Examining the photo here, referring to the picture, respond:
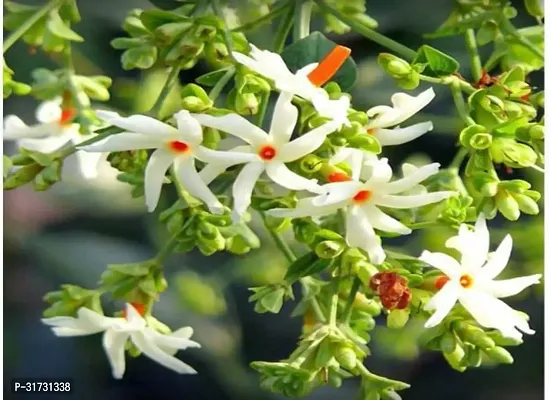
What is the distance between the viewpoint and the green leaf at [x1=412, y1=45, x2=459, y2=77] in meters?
0.75

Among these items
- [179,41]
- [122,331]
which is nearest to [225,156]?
[179,41]

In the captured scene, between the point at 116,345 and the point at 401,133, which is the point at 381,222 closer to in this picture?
the point at 401,133

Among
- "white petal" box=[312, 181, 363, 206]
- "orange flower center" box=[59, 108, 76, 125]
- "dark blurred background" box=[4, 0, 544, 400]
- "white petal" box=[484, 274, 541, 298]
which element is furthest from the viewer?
"dark blurred background" box=[4, 0, 544, 400]

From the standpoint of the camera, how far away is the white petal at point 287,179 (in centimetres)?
68

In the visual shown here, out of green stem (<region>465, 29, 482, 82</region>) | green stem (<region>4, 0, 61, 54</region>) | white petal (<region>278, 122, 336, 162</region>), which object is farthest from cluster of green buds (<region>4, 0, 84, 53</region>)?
green stem (<region>465, 29, 482, 82</region>)

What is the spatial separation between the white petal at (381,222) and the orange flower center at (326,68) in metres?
0.11

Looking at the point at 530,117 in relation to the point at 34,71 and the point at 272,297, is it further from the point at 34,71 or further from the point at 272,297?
the point at 34,71

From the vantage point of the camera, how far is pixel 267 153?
0.70 m

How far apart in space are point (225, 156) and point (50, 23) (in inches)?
9.6

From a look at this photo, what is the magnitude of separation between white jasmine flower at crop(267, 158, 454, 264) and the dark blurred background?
0.96 ft

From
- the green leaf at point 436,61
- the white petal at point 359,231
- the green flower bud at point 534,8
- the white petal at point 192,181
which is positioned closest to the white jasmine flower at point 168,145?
the white petal at point 192,181

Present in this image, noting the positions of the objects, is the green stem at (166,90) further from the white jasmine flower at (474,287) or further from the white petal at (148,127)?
the white jasmine flower at (474,287)

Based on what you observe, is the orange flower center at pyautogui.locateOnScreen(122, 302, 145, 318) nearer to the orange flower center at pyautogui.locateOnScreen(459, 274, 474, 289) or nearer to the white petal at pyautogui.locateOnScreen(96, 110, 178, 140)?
the white petal at pyautogui.locateOnScreen(96, 110, 178, 140)

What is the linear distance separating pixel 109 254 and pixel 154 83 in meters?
0.25
